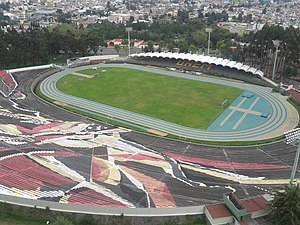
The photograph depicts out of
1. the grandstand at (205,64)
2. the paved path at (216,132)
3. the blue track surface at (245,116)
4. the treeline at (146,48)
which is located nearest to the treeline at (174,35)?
the treeline at (146,48)

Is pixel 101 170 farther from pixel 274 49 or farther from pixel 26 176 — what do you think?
pixel 274 49

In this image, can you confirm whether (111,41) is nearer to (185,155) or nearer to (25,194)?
(185,155)

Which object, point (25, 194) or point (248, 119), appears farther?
point (248, 119)

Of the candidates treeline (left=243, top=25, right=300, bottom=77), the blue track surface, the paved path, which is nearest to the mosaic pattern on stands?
the paved path

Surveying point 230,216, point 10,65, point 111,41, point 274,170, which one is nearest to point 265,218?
point 230,216

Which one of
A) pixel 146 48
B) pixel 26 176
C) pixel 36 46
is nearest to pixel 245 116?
pixel 26 176

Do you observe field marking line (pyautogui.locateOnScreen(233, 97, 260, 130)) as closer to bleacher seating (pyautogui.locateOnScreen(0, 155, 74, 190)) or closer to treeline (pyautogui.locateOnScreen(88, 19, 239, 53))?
bleacher seating (pyautogui.locateOnScreen(0, 155, 74, 190))

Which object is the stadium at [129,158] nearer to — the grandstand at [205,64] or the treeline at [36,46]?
the grandstand at [205,64]
